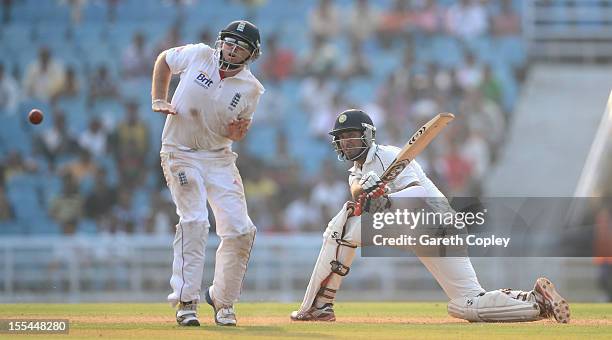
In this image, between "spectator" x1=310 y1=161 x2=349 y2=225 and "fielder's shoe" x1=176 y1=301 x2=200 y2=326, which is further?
"spectator" x1=310 y1=161 x2=349 y2=225


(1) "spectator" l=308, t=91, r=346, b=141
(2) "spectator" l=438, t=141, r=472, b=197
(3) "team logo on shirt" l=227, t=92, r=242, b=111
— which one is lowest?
(3) "team logo on shirt" l=227, t=92, r=242, b=111

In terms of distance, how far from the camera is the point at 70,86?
1988cm

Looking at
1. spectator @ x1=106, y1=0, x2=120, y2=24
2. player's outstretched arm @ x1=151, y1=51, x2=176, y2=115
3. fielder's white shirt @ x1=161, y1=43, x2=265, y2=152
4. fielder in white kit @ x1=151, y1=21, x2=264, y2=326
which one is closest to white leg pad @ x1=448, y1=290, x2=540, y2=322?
fielder in white kit @ x1=151, y1=21, x2=264, y2=326

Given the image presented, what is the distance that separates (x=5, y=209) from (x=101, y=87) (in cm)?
248

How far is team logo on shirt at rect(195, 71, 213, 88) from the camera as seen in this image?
30.2ft

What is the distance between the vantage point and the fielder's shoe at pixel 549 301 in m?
8.99

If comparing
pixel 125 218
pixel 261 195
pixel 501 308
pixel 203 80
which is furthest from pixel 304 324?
pixel 125 218

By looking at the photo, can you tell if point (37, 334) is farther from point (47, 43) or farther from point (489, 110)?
point (47, 43)

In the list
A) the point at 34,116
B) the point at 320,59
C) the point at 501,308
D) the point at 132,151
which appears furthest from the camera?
the point at 320,59

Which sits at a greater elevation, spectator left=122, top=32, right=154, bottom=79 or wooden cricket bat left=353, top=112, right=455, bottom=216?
spectator left=122, top=32, right=154, bottom=79

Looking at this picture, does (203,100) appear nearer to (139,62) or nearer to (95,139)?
(95,139)

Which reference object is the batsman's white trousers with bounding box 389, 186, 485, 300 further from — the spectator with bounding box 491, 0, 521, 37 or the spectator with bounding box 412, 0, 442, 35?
the spectator with bounding box 491, 0, 521, 37

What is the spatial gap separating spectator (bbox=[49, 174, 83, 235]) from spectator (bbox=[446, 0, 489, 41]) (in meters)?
6.05

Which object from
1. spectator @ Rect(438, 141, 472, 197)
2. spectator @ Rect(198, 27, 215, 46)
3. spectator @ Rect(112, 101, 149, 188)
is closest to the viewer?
spectator @ Rect(438, 141, 472, 197)
